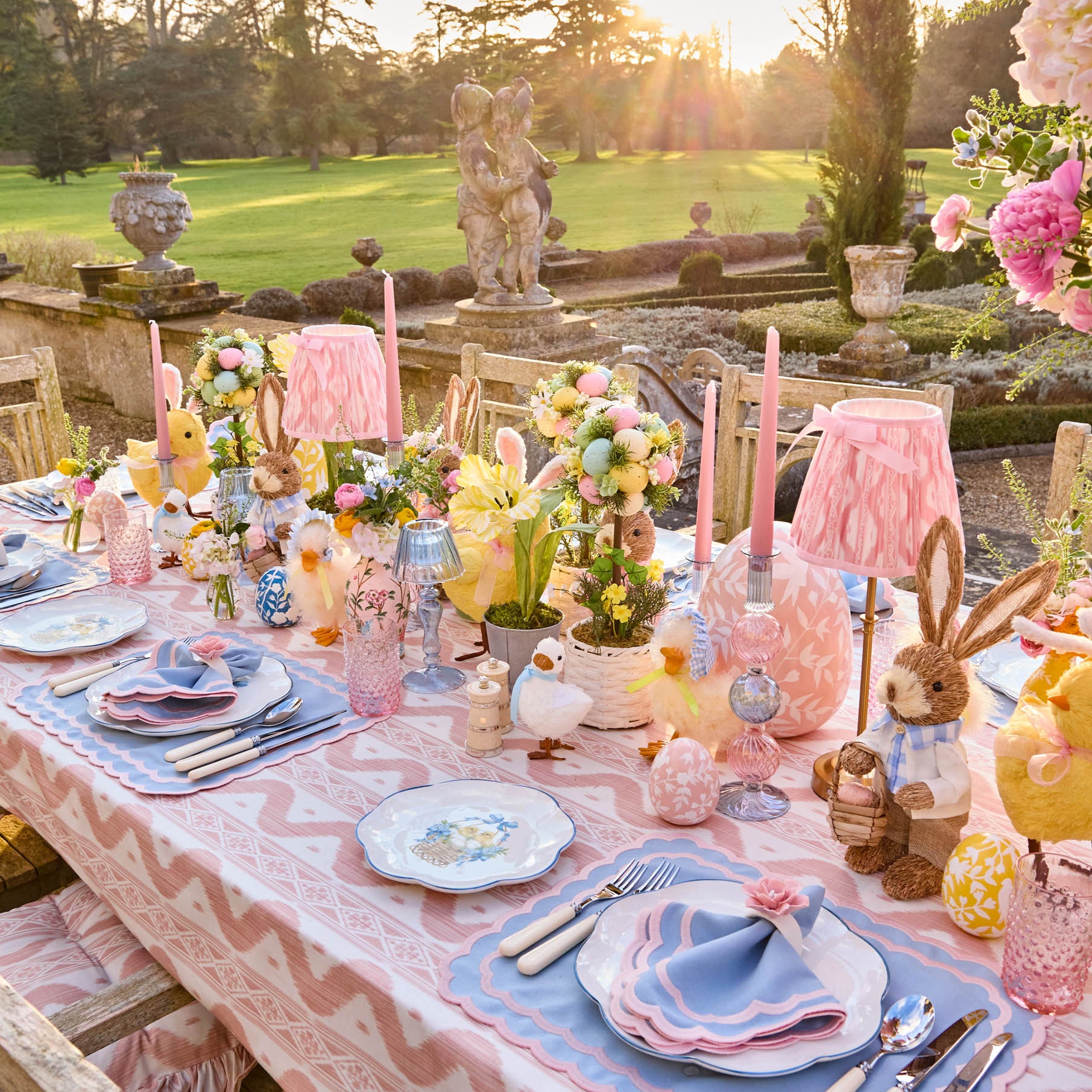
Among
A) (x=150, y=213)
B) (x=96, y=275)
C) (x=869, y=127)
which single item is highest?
(x=869, y=127)

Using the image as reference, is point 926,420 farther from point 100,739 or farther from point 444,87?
point 444,87

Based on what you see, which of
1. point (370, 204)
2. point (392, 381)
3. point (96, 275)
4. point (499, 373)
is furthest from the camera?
point (370, 204)

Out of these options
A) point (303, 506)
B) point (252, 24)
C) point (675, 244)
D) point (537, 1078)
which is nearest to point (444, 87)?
point (252, 24)

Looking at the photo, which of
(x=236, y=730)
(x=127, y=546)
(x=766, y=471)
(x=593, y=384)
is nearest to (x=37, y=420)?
(x=127, y=546)

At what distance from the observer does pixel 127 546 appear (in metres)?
2.08

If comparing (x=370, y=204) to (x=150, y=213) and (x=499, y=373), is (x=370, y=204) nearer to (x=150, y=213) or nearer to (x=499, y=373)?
(x=150, y=213)

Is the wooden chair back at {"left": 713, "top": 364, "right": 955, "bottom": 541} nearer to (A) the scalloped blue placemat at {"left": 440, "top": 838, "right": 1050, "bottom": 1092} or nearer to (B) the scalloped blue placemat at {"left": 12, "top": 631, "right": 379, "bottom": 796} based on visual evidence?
(B) the scalloped blue placemat at {"left": 12, "top": 631, "right": 379, "bottom": 796}

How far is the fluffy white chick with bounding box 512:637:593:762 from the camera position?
1.40 meters

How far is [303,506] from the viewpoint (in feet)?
7.00

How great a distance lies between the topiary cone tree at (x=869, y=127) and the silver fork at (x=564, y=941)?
30.4ft

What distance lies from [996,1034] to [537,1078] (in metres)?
0.45

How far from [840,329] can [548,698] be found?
9.57 m

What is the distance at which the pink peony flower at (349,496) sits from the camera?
63.6 inches

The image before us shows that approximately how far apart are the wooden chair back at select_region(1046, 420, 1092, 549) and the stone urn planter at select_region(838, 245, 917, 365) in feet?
20.9
